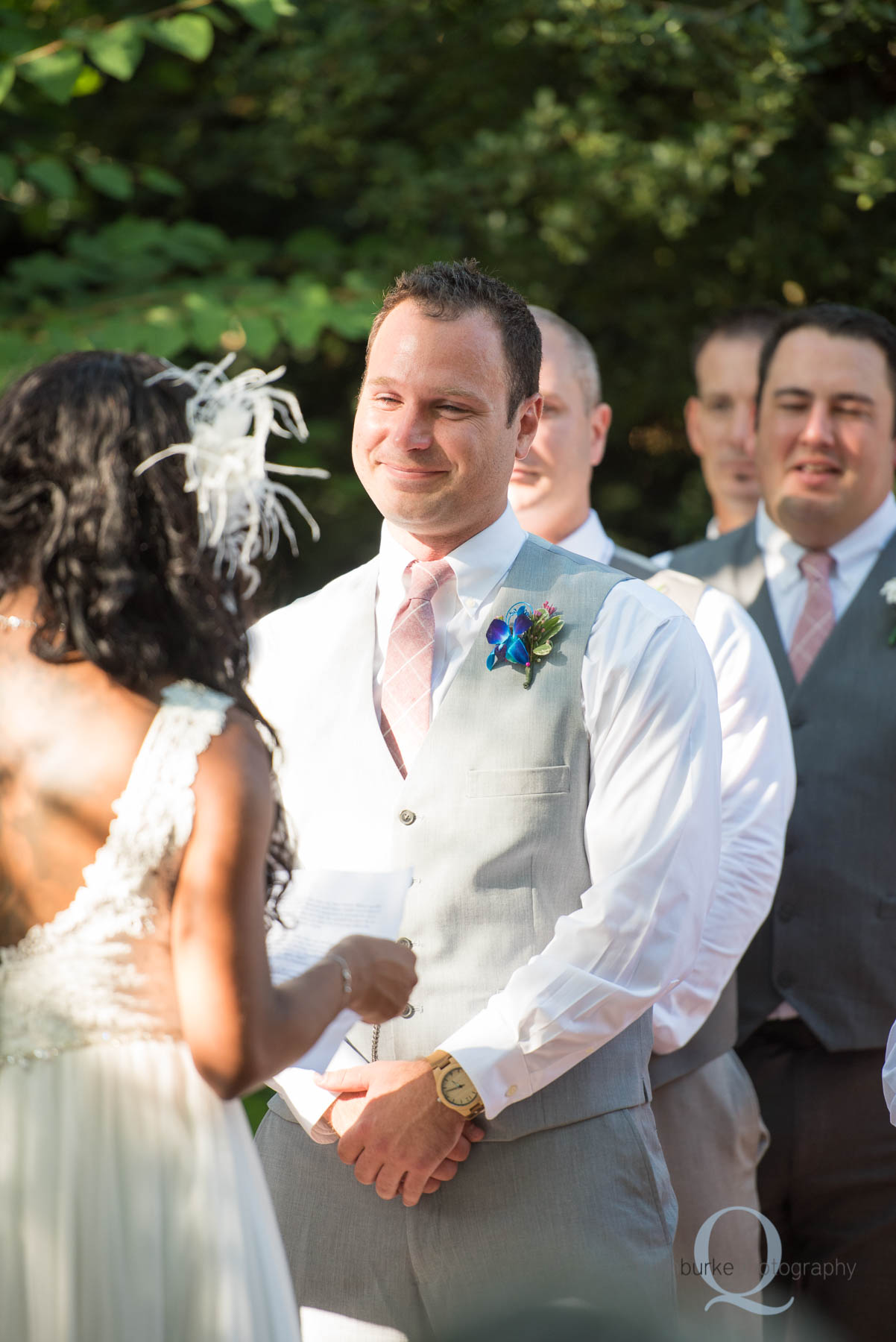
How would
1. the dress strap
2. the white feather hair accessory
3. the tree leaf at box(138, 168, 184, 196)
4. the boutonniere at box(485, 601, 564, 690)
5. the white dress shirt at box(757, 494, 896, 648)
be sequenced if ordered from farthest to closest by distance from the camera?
the tree leaf at box(138, 168, 184, 196)
the white dress shirt at box(757, 494, 896, 648)
the boutonniere at box(485, 601, 564, 690)
the white feather hair accessory
the dress strap

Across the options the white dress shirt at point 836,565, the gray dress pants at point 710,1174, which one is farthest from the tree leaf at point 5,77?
the gray dress pants at point 710,1174

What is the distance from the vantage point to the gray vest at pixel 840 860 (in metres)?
3.31

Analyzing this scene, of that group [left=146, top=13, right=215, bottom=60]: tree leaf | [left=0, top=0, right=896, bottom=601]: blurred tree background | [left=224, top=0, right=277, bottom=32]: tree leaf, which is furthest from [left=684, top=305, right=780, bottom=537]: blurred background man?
[left=146, top=13, right=215, bottom=60]: tree leaf

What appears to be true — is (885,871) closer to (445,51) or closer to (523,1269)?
(523,1269)

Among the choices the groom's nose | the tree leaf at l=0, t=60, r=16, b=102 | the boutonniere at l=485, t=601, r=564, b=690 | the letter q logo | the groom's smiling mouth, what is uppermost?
the tree leaf at l=0, t=60, r=16, b=102

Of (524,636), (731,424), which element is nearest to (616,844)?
(524,636)

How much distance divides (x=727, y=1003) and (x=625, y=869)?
1029mm

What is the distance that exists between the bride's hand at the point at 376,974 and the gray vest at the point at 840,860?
1.63 meters

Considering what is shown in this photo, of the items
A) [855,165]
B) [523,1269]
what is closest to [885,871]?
[523,1269]

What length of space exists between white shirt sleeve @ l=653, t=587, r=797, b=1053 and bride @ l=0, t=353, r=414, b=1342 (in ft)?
4.38

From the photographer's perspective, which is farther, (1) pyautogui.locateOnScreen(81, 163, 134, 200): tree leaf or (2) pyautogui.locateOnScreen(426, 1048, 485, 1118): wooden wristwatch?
(1) pyautogui.locateOnScreen(81, 163, 134, 200): tree leaf

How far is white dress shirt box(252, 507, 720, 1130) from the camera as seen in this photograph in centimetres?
231

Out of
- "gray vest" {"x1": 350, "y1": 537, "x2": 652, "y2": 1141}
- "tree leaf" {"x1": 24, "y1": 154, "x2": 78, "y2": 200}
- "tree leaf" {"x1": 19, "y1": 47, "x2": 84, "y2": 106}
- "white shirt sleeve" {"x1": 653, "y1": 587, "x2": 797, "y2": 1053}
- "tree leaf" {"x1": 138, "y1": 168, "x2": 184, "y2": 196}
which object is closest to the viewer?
"gray vest" {"x1": 350, "y1": 537, "x2": 652, "y2": 1141}

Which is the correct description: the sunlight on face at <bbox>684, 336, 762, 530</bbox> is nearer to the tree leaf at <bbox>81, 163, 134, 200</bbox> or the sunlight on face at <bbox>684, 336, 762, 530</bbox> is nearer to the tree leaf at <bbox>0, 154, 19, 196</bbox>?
the tree leaf at <bbox>81, 163, 134, 200</bbox>
